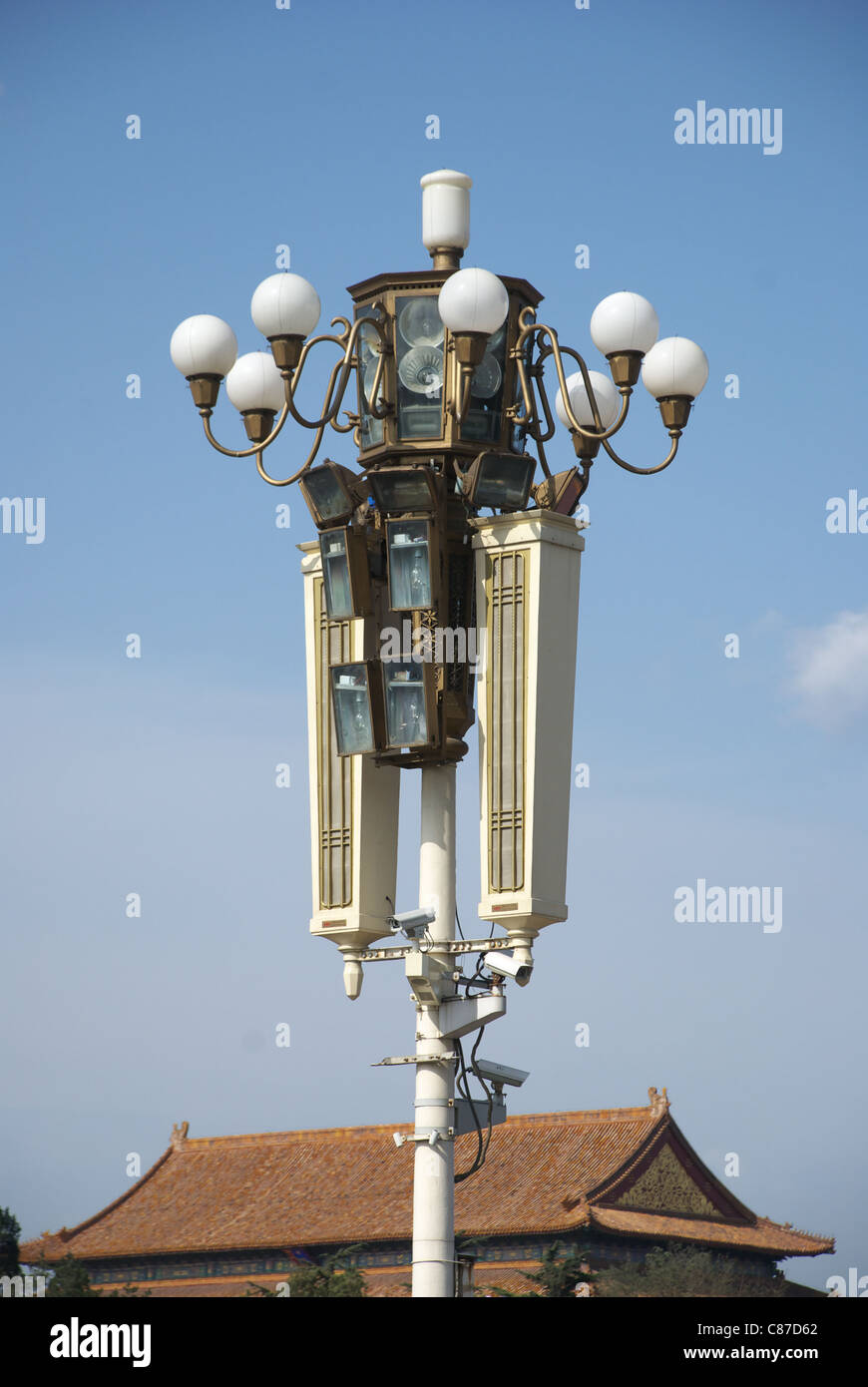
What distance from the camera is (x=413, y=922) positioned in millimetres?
12742

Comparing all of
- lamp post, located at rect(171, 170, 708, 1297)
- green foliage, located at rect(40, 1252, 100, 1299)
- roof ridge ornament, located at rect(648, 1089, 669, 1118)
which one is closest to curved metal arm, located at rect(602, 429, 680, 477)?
lamp post, located at rect(171, 170, 708, 1297)

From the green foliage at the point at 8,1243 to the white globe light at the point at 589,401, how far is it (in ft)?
58.2

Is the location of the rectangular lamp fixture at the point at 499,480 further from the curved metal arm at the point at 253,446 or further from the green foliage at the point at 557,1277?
the green foliage at the point at 557,1277

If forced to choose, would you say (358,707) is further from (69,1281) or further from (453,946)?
(69,1281)

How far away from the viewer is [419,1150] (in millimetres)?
12727

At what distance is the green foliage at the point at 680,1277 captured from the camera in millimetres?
32019

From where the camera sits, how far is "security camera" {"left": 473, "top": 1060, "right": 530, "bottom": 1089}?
13.1 meters

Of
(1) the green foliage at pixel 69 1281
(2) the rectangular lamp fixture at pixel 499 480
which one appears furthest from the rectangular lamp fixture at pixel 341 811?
(1) the green foliage at pixel 69 1281

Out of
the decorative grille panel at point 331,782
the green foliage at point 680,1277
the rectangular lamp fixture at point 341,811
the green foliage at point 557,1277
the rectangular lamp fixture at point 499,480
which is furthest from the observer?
the green foliage at point 680,1277

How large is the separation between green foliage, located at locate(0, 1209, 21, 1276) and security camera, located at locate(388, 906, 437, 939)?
55.9ft

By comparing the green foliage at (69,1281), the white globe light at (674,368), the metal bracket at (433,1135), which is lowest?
the metal bracket at (433,1135)

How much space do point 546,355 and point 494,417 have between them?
19.8 inches

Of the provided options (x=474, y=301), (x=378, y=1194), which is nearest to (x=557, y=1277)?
(x=378, y=1194)
